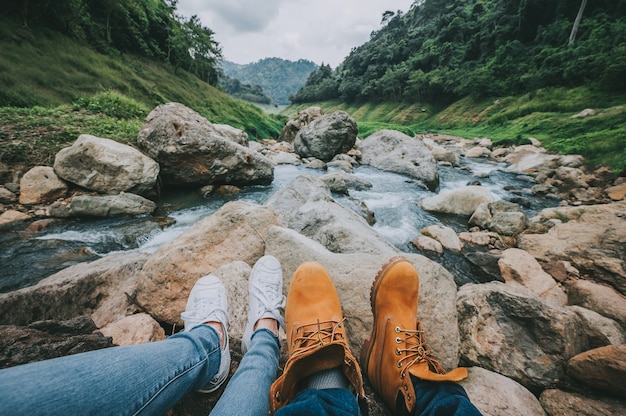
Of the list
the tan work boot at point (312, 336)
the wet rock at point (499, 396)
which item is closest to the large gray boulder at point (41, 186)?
the tan work boot at point (312, 336)

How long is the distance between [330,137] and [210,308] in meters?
11.4

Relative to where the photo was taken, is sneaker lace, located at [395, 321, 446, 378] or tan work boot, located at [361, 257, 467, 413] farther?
sneaker lace, located at [395, 321, 446, 378]

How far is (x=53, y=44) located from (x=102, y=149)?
1634 cm

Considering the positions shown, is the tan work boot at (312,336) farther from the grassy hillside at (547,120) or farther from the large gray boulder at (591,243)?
the grassy hillside at (547,120)

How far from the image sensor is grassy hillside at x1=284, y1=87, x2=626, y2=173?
32.5 ft

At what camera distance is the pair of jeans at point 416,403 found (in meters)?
1.09

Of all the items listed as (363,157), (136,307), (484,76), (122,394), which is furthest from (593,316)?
(484,76)

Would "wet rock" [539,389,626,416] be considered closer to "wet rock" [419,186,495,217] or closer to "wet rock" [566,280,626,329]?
"wet rock" [566,280,626,329]

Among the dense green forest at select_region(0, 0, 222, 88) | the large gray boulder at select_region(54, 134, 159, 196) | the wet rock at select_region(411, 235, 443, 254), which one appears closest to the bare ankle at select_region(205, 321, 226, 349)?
the wet rock at select_region(411, 235, 443, 254)

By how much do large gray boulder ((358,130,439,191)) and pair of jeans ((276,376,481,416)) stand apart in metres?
8.26

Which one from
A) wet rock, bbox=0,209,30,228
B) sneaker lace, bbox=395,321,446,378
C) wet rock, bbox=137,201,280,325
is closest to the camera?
sneaker lace, bbox=395,321,446,378

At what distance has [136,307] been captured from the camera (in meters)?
2.20

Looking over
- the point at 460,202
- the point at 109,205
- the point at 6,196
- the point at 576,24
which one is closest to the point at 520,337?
the point at 460,202

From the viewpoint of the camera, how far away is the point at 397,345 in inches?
65.0
